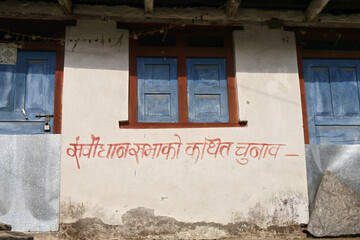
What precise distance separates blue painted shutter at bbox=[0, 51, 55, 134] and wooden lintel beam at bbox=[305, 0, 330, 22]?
412cm

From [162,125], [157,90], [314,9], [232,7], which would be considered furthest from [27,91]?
[314,9]

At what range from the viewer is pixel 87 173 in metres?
5.35

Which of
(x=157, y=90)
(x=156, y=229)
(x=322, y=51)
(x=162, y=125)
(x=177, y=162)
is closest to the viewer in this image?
(x=156, y=229)

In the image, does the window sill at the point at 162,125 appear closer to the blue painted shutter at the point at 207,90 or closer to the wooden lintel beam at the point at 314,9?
the blue painted shutter at the point at 207,90

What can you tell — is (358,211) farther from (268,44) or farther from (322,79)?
(268,44)

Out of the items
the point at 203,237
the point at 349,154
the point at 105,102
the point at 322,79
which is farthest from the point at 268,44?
the point at 203,237

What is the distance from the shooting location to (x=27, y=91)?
224 inches

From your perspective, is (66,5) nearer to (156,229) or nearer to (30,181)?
(30,181)

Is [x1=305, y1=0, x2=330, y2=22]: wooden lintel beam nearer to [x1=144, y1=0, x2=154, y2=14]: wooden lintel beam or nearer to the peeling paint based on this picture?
[x1=144, y1=0, x2=154, y2=14]: wooden lintel beam

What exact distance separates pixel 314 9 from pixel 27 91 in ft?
15.2

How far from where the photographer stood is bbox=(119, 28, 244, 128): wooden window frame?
566 centimetres

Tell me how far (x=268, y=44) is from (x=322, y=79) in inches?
43.6

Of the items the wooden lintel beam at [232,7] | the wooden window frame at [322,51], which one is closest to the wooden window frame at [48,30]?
the wooden lintel beam at [232,7]

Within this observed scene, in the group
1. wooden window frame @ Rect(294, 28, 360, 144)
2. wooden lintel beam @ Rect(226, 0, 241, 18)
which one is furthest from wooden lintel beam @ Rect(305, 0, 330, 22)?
wooden lintel beam @ Rect(226, 0, 241, 18)
